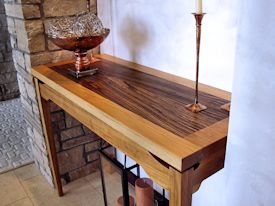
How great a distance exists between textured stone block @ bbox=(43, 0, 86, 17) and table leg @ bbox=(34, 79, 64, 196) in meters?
0.39

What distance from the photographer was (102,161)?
4.61ft

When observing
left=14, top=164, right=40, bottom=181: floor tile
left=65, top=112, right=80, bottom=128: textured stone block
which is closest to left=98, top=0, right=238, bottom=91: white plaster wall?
left=65, top=112, right=80, bottom=128: textured stone block

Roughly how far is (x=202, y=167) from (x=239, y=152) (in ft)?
0.35

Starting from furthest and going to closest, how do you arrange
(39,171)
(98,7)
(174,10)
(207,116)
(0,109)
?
(0,109) < (39,171) < (98,7) < (174,10) < (207,116)

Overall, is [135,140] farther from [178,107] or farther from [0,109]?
[0,109]

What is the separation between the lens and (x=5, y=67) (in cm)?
329

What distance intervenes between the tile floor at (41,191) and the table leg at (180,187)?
828 mm

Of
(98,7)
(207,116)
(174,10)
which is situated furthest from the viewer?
(98,7)

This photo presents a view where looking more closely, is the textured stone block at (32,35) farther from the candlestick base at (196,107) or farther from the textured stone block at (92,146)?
the candlestick base at (196,107)

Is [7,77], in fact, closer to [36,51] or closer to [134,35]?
[36,51]

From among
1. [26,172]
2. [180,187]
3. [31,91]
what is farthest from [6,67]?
[180,187]

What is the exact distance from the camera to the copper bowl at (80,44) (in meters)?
1.29

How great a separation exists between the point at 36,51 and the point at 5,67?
1.99m

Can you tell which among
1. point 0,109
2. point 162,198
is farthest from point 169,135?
point 0,109
